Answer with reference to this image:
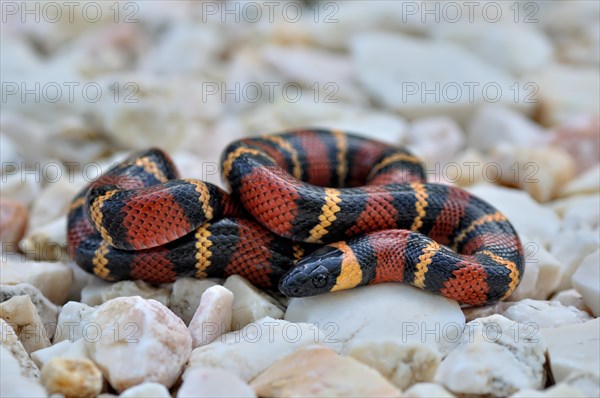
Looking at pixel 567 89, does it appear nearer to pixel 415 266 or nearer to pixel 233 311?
pixel 415 266

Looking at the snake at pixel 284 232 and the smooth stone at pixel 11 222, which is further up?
the snake at pixel 284 232

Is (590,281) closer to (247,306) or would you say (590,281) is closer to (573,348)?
(573,348)

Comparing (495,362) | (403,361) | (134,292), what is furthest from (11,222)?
(495,362)

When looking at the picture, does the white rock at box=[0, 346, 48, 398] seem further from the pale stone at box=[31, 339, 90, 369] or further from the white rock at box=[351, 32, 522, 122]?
the white rock at box=[351, 32, 522, 122]

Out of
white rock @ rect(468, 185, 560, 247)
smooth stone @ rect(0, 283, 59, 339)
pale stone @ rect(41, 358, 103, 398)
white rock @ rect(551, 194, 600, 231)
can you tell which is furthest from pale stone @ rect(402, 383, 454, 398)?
→ white rock @ rect(551, 194, 600, 231)

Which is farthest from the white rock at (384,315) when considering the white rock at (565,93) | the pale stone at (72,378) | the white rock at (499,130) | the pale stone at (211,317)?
the white rock at (565,93)

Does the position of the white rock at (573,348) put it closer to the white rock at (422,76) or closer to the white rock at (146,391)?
the white rock at (146,391)

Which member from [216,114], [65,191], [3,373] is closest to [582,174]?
[216,114]
